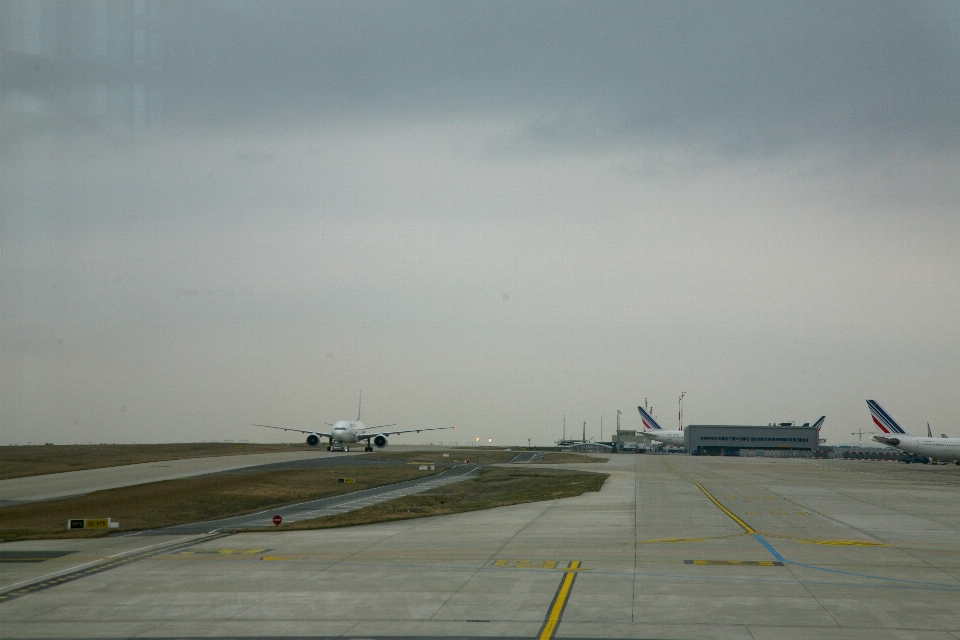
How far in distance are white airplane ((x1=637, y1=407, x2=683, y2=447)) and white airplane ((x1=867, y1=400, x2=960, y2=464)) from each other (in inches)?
2377

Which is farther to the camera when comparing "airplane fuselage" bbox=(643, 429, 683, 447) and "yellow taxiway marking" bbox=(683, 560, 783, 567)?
"airplane fuselage" bbox=(643, 429, 683, 447)

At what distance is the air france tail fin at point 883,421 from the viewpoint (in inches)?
4788

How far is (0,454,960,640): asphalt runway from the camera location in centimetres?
1521

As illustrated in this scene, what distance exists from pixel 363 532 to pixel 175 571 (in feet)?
29.6

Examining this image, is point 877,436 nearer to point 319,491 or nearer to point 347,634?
point 319,491

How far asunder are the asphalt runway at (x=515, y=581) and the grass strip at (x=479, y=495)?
283cm

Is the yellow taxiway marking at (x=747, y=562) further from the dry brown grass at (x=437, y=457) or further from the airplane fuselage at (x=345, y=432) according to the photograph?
the airplane fuselage at (x=345, y=432)

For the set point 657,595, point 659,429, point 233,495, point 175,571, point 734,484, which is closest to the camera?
point 657,595

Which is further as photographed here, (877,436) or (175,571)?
(877,436)

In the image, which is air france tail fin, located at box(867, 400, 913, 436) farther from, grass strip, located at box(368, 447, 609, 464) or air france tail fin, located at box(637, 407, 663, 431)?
air france tail fin, located at box(637, 407, 663, 431)

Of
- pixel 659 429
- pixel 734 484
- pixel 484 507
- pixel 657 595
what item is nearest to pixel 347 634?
pixel 657 595

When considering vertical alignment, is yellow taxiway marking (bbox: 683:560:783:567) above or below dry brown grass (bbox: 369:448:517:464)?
above

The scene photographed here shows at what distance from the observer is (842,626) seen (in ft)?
48.9

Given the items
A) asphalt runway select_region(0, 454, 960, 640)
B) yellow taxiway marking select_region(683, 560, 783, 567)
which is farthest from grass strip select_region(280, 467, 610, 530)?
yellow taxiway marking select_region(683, 560, 783, 567)
